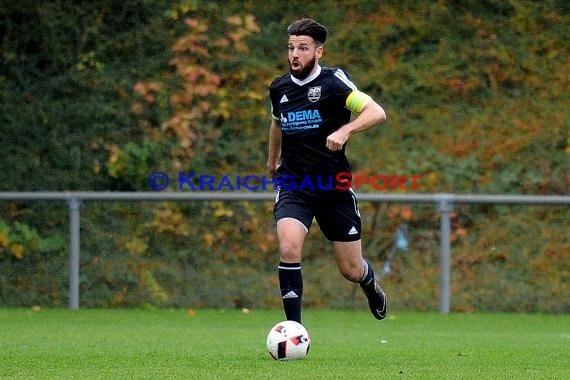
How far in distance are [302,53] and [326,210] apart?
3.73 feet

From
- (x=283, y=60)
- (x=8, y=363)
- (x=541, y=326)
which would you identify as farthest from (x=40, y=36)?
(x=8, y=363)

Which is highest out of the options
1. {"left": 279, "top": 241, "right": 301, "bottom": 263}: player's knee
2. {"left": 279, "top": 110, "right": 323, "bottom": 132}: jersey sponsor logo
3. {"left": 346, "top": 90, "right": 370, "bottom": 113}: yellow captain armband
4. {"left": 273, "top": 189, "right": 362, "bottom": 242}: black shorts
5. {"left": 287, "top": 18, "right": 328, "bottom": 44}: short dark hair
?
{"left": 287, "top": 18, "right": 328, "bottom": 44}: short dark hair

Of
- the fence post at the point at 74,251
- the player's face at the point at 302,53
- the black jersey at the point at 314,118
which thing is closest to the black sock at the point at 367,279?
the black jersey at the point at 314,118

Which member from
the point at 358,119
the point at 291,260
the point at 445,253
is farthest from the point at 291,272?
the point at 445,253

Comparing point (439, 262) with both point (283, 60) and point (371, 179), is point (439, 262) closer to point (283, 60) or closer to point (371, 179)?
point (371, 179)

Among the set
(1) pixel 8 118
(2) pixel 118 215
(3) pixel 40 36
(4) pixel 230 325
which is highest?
(3) pixel 40 36

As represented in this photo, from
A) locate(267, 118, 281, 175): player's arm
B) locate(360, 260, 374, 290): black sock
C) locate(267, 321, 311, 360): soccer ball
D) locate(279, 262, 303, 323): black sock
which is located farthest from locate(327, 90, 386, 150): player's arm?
locate(360, 260, 374, 290): black sock

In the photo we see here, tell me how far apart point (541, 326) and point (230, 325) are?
2.98 m

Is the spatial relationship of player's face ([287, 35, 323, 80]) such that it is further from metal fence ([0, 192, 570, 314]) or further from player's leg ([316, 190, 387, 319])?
metal fence ([0, 192, 570, 314])

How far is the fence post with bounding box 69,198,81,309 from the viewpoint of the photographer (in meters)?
14.0

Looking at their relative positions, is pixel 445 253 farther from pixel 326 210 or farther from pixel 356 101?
pixel 356 101

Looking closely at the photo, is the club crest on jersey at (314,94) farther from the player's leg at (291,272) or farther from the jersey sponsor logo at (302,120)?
the player's leg at (291,272)

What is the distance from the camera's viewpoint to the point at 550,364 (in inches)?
316

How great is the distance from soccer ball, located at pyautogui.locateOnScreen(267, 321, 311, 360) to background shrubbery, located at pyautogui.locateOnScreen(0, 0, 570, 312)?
6134 mm
